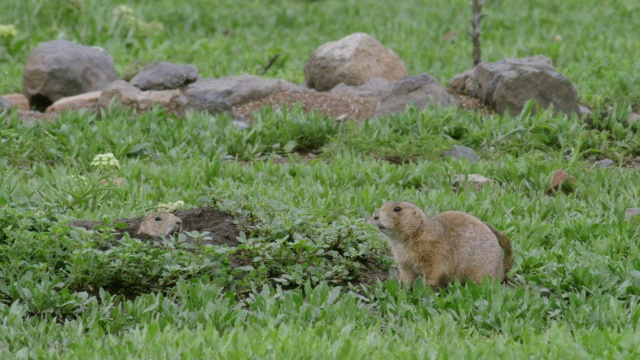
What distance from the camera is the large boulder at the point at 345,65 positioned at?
38.9 ft

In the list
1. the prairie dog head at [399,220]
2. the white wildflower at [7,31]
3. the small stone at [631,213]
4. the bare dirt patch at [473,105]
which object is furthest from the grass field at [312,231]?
the white wildflower at [7,31]

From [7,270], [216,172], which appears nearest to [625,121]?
[216,172]

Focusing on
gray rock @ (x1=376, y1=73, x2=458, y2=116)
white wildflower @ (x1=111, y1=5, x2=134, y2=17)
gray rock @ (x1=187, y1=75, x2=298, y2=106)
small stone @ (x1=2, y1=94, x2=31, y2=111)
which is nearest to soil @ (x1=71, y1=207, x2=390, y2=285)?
gray rock @ (x1=376, y1=73, x2=458, y2=116)

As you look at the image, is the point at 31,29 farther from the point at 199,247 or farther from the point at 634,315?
the point at 634,315

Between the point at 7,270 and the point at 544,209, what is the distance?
3.79 metres

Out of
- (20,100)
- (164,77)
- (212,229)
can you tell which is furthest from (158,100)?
(212,229)

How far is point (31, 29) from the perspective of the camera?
1462cm

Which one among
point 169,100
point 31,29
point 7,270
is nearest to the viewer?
point 7,270

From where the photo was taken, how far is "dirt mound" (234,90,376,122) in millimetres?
10406

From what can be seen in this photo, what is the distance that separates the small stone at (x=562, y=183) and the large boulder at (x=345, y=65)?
4.35m

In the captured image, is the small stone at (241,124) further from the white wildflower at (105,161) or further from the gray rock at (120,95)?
the white wildflower at (105,161)

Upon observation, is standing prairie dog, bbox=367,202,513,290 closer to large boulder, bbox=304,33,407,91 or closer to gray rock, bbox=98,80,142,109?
gray rock, bbox=98,80,142,109

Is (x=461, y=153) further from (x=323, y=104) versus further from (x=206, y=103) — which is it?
(x=206, y=103)

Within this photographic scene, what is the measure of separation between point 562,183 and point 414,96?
2760 mm
